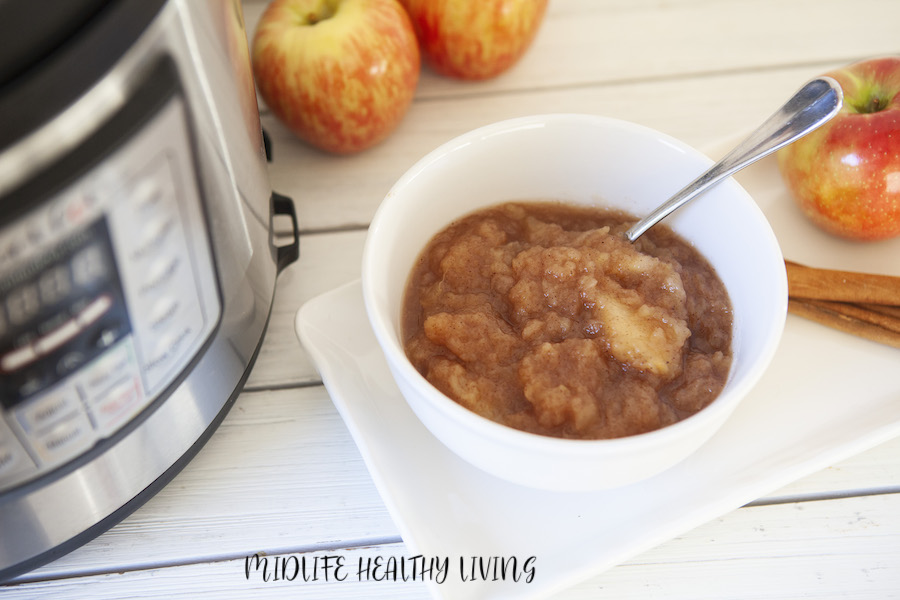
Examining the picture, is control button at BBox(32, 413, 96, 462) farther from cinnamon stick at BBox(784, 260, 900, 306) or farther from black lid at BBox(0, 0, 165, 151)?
cinnamon stick at BBox(784, 260, 900, 306)

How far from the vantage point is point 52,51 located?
0.55 meters

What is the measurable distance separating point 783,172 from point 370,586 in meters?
0.81

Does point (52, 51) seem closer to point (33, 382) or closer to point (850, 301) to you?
point (33, 382)

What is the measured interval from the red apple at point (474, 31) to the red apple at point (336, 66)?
0.20 feet

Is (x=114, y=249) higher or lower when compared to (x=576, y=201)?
higher

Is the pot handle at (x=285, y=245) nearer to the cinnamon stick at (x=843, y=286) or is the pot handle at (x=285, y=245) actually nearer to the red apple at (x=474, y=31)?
the red apple at (x=474, y=31)

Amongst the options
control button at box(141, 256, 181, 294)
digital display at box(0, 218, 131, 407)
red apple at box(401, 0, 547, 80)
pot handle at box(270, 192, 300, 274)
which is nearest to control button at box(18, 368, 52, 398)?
digital display at box(0, 218, 131, 407)

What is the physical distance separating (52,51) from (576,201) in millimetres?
650

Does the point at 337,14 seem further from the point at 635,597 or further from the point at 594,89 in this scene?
the point at 635,597

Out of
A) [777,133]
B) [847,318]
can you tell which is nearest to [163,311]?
[777,133]

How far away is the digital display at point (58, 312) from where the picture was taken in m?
0.57

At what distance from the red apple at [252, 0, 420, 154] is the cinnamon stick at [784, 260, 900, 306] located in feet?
2.08

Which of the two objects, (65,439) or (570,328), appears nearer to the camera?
(65,439)

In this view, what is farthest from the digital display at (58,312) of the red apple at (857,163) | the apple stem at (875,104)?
the apple stem at (875,104)
